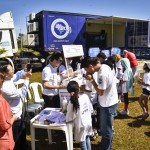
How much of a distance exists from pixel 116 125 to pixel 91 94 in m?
1.47

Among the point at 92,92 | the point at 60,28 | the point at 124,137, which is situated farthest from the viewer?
the point at 60,28

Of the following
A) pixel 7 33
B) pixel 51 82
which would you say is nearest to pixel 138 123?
pixel 51 82

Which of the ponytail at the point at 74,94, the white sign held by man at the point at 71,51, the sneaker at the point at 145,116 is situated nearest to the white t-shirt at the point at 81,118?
the ponytail at the point at 74,94

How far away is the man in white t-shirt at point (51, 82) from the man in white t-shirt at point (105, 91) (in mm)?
1166

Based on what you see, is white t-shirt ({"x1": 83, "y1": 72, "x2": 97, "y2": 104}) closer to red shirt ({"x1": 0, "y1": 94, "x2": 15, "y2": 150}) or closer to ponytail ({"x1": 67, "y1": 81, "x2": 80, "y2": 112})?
ponytail ({"x1": 67, "y1": 81, "x2": 80, "y2": 112})

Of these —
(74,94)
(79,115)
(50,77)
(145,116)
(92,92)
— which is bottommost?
(145,116)

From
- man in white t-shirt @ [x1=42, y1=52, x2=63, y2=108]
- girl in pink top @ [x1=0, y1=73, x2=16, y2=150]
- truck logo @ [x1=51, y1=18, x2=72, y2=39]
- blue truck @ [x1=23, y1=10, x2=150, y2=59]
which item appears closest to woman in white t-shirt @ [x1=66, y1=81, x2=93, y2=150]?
man in white t-shirt @ [x1=42, y1=52, x2=63, y2=108]

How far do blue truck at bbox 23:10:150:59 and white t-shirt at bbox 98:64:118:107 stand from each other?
11.3 metres

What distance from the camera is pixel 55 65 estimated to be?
195 inches

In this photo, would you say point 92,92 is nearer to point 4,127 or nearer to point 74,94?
point 74,94

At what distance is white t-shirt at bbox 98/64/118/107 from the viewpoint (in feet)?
11.9

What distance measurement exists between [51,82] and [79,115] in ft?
4.48

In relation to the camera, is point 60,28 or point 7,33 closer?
point 7,33

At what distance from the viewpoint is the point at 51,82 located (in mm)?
4949
